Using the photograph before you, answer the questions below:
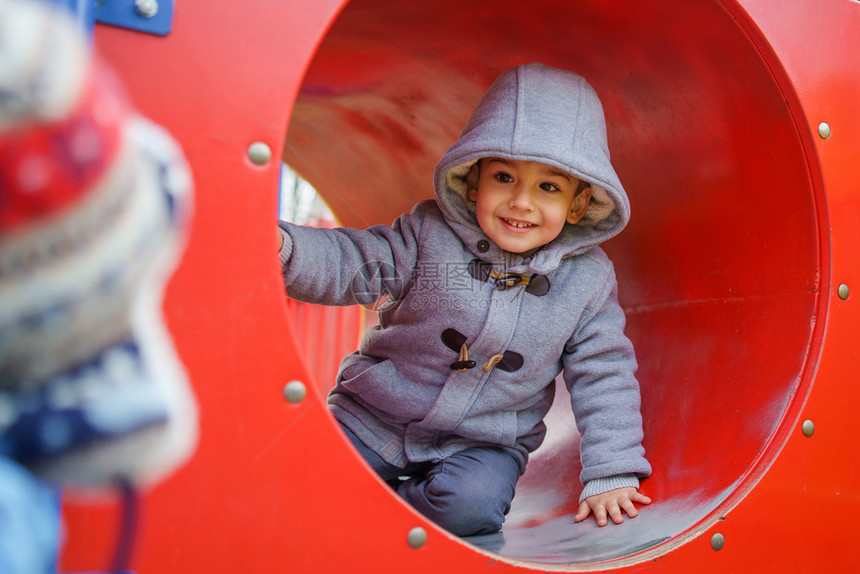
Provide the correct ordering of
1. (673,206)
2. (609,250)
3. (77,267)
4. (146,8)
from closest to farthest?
(77,267)
(146,8)
(673,206)
(609,250)

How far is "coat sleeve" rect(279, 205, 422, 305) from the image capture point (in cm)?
110

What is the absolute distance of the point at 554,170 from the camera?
4.18ft

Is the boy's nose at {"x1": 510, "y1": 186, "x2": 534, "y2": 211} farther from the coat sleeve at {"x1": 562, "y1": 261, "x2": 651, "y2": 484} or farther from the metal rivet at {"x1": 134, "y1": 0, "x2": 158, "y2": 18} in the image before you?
the metal rivet at {"x1": 134, "y1": 0, "x2": 158, "y2": 18}

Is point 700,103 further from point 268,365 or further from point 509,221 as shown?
point 268,365

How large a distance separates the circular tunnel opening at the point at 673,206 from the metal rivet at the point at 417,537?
0.74ft

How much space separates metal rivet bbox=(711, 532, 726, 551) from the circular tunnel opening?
2 centimetres

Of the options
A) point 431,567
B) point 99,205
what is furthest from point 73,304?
point 431,567

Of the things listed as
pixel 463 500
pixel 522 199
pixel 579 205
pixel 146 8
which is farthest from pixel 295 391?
pixel 579 205

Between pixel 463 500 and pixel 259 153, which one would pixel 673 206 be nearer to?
pixel 463 500

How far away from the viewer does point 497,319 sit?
124cm

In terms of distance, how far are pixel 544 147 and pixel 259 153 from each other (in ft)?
1.94

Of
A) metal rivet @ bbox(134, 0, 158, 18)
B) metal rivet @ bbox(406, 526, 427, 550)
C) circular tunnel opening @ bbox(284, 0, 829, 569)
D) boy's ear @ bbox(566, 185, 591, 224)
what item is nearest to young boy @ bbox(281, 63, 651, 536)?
boy's ear @ bbox(566, 185, 591, 224)

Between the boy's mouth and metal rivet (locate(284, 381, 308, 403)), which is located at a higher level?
the boy's mouth

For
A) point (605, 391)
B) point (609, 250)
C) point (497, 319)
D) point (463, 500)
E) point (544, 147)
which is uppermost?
point (544, 147)
